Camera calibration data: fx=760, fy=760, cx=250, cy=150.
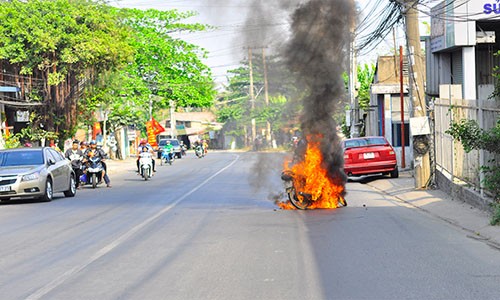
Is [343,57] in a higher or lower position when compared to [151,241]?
higher

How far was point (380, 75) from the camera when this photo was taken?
41.7m

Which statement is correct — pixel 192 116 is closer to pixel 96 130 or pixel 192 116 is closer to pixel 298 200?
pixel 96 130

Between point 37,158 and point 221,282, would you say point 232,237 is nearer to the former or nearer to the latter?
point 221,282

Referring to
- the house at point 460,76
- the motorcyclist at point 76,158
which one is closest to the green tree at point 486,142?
the house at point 460,76

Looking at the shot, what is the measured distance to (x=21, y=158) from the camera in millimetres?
21656

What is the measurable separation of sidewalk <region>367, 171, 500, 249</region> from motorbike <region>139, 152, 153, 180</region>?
404 inches

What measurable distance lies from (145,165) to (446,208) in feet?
56.9

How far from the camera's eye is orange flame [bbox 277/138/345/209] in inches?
643

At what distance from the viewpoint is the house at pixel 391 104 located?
37.2 metres

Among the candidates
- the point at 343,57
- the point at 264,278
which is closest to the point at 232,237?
the point at 264,278

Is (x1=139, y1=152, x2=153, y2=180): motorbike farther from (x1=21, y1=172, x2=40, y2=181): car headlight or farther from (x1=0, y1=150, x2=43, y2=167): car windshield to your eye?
(x1=21, y1=172, x2=40, y2=181): car headlight

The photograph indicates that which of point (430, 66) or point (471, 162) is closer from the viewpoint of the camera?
point (471, 162)

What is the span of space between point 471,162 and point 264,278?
9.48 meters

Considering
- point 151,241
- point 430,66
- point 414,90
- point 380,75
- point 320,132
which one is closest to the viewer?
point 151,241
